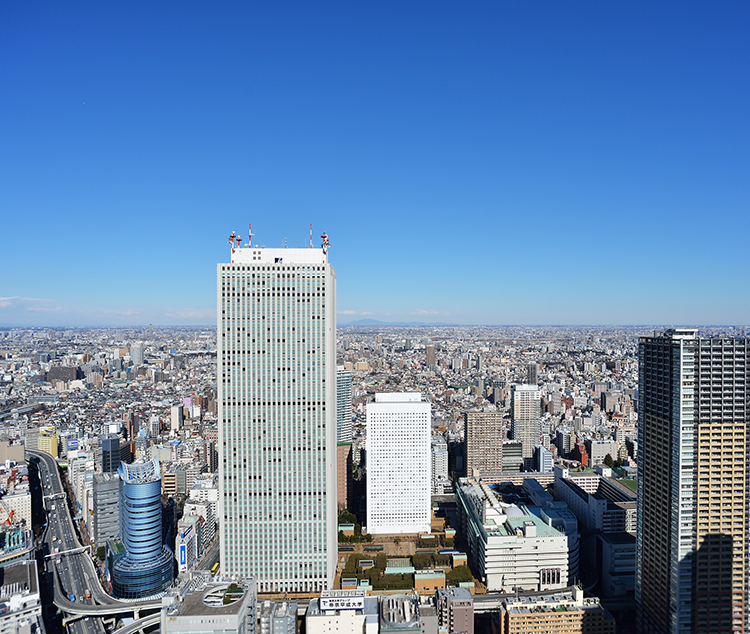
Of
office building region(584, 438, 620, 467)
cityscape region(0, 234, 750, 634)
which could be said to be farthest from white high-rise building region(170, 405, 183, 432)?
office building region(584, 438, 620, 467)

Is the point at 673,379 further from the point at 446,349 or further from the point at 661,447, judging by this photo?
the point at 446,349

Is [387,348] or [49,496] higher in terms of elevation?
[387,348]

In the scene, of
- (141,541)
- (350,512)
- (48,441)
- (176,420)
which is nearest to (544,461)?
(350,512)

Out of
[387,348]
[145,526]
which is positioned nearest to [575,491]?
[145,526]

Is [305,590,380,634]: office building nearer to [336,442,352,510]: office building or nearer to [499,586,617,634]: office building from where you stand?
[499,586,617,634]: office building

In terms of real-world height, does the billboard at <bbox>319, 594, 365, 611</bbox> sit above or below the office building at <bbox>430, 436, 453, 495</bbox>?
above

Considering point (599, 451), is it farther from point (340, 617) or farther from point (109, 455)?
point (109, 455)

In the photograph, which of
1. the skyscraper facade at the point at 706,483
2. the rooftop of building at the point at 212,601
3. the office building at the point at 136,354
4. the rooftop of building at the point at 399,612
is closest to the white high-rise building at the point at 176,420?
the office building at the point at 136,354
